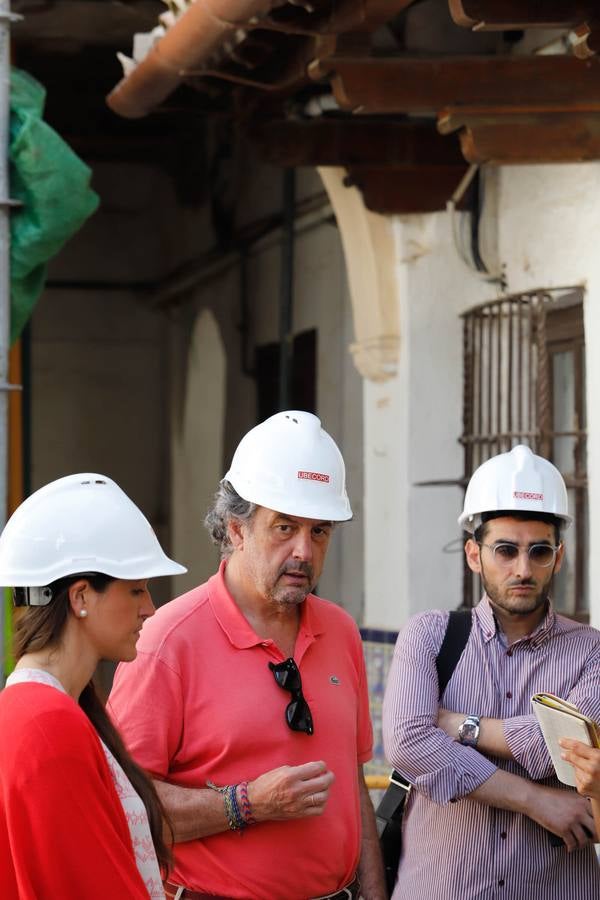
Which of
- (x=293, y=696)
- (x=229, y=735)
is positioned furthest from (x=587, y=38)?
(x=229, y=735)

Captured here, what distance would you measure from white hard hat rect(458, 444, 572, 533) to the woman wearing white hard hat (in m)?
1.36

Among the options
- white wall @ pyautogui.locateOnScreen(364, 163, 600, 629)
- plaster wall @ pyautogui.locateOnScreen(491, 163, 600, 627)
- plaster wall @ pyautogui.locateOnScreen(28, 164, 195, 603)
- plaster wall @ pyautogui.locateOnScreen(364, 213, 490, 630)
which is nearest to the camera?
plaster wall @ pyautogui.locateOnScreen(491, 163, 600, 627)

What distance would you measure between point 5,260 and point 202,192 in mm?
7564

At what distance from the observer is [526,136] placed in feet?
18.4

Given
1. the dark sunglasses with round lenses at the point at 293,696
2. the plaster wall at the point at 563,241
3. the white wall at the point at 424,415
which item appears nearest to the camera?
the dark sunglasses with round lenses at the point at 293,696

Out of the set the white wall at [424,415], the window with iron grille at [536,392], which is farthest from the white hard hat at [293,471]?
the white wall at [424,415]

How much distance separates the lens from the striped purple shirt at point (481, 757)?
354 cm

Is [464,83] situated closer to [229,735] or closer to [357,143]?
[357,143]

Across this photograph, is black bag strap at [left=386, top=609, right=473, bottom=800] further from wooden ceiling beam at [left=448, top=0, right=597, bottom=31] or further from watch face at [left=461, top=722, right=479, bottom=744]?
wooden ceiling beam at [left=448, top=0, right=597, bottom=31]

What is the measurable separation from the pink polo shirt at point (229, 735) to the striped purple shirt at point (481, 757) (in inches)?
13.5

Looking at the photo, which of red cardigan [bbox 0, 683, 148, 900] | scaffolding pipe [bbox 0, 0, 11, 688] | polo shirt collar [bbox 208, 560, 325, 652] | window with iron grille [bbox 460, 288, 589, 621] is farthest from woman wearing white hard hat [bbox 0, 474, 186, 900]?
window with iron grille [bbox 460, 288, 589, 621]

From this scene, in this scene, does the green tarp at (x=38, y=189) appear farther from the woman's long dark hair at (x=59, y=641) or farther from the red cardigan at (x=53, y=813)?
the red cardigan at (x=53, y=813)

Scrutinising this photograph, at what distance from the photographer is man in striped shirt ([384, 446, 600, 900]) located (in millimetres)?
3529

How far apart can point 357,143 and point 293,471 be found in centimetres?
382
